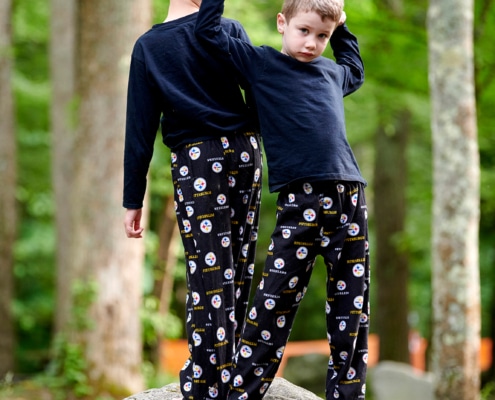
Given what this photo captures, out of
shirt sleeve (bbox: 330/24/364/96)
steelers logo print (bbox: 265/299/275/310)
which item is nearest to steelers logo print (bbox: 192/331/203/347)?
steelers logo print (bbox: 265/299/275/310)

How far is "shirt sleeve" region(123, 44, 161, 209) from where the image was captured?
3.76 m

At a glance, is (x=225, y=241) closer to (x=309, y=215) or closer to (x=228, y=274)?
(x=228, y=274)

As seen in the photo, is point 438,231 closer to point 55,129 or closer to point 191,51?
point 191,51

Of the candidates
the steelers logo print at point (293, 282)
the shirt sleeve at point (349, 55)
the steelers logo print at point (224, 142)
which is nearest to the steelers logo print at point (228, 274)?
the steelers logo print at point (293, 282)

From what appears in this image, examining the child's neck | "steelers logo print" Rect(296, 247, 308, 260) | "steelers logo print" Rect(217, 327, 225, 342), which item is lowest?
"steelers logo print" Rect(217, 327, 225, 342)

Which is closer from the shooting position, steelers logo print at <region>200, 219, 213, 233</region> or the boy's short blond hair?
the boy's short blond hair

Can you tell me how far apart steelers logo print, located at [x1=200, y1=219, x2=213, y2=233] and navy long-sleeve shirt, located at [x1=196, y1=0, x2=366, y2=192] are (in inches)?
13.2

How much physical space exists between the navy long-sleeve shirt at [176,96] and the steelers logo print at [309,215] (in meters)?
0.51

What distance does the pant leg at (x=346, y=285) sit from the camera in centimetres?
361

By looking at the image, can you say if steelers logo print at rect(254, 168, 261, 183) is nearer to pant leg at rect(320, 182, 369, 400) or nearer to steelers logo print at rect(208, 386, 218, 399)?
pant leg at rect(320, 182, 369, 400)

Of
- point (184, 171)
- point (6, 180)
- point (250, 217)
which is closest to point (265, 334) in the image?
point (250, 217)

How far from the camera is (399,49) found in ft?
37.2

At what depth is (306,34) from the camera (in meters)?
3.51

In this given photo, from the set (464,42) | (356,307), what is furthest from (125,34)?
(356,307)
